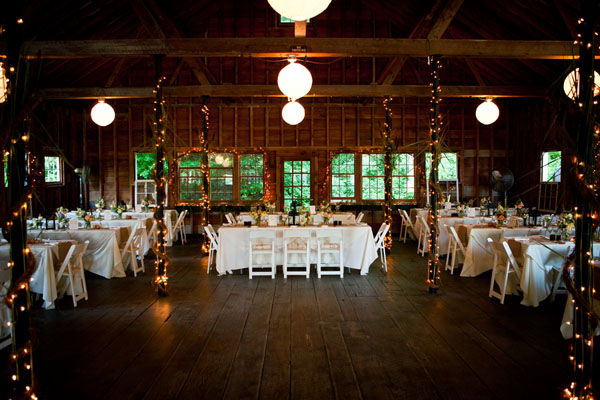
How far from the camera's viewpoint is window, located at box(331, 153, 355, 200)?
1334 centimetres

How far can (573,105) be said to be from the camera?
292 centimetres

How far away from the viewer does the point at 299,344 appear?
4375mm

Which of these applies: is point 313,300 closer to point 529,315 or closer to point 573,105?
point 529,315

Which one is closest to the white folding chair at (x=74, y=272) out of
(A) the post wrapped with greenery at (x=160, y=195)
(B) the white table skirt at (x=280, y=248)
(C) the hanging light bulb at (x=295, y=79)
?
Result: (A) the post wrapped with greenery at (x=160, y=195)

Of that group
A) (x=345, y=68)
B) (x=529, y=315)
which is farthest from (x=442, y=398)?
(x=345, y=68)

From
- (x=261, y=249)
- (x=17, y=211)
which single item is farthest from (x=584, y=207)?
(x=261, y=249)

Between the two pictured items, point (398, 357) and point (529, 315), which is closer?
point (398, 357)

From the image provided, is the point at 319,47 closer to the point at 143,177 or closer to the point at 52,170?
the point at 143,177

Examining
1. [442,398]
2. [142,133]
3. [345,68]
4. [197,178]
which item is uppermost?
[345,68]

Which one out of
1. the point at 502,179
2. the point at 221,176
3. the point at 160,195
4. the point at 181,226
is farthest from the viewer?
the point at 221,176

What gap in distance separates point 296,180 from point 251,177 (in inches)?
52.5

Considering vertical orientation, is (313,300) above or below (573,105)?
below

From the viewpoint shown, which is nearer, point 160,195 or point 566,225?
point 566,225

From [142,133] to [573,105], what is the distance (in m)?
12.2
